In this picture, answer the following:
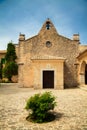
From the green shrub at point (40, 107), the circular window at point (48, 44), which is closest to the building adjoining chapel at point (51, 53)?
the circular window at point (48, 44)

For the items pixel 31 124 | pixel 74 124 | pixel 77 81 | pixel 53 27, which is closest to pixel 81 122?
pixel 74 124

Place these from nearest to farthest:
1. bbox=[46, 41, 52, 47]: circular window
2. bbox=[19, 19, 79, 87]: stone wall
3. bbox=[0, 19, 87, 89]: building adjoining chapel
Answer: bbox=[0, 19, 87, 89]: building adjoining chapel < bbox=[19, 19, 79, 87]: stone wall < bbox=[46, 41, 52, 47]: circular window

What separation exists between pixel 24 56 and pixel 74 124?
55.9 ft

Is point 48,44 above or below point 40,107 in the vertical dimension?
above


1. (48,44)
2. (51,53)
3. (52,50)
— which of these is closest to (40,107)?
(51,53)

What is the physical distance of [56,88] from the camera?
2172 cm

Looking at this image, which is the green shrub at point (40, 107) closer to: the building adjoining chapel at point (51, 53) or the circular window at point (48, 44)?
A: the building adjoining chapel at point (51, 53)

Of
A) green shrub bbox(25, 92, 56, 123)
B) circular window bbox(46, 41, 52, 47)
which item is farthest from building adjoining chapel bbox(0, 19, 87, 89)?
green shrub bbox(25, 92, 56, 123)

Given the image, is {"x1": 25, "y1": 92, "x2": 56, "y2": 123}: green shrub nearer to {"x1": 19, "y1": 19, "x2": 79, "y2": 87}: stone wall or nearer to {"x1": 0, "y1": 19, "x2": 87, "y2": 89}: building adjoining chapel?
{"x1": 0, "y1": 19, "x2": 87, "y2": 89}: building adjoining chapel

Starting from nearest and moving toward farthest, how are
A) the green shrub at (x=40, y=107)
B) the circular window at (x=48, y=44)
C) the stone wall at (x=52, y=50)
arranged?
the green shrub at (x=40, y=107)
the stone wall at (x=52, y=50)
the circular window at (x=48, y=44)

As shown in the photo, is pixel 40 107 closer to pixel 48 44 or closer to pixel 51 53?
pixel 51 53

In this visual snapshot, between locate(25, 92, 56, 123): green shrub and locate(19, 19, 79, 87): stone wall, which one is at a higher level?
locate(19, 19, 79, 87): stone wall

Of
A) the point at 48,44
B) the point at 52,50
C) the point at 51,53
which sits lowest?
the point at 51,53

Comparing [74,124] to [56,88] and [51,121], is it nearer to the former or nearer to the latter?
[51,121]
